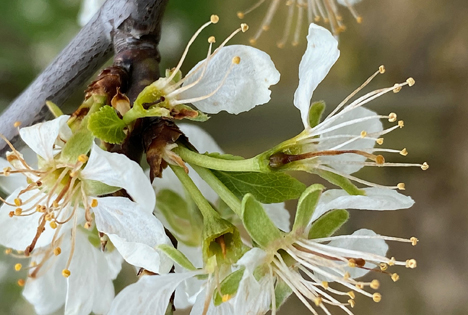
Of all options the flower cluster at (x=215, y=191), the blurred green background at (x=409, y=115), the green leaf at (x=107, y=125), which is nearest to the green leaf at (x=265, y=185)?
the flower cluster at (x=215, y=191)

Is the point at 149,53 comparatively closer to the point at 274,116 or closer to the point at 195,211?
the point at 195,211

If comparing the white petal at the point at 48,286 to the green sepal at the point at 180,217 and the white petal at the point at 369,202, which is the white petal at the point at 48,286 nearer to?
the green sepal at the point at 180,217

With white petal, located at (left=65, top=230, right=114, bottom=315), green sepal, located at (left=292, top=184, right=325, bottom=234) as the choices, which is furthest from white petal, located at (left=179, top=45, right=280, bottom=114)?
white petal, located at (left=65, top=230, right=114, bottom=315)

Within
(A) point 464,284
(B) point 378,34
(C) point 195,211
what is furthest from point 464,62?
(C) point 195,211

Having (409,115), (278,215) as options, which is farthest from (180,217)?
(409,115)

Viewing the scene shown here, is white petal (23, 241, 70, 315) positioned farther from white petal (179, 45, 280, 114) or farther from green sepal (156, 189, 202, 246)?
white petal (179, 45, 280, 114)
